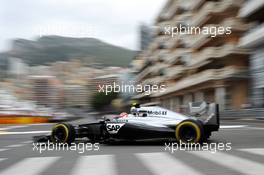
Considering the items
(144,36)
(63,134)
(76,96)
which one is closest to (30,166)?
(63,134)

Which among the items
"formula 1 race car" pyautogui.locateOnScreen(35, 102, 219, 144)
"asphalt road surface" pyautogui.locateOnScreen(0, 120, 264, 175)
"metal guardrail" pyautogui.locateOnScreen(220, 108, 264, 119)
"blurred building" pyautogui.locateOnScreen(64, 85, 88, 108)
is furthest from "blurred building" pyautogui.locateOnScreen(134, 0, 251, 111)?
"blurred building" pyautogui.locateOnScreen(64, 85, 88, 108)

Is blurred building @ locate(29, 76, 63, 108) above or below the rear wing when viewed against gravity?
above

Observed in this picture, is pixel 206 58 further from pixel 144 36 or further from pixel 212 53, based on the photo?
pixel 144 36

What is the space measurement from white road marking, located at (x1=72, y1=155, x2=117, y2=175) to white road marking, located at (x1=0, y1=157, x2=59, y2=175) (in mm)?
559

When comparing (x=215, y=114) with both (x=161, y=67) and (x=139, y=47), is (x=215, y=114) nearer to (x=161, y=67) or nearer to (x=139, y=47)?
(x=161, y=67)

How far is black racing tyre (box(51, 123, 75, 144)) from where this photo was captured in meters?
10.9

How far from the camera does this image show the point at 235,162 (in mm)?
6668

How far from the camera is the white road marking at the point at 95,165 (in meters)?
6.25

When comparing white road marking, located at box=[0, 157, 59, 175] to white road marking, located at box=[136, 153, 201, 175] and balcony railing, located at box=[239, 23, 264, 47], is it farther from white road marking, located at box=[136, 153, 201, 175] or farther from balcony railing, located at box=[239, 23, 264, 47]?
balcony railing, located at box=[239, 23, 264, 47]

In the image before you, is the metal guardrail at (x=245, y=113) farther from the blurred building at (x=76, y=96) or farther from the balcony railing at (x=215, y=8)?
the blurred building at (x=76, y=96)

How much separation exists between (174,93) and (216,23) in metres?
17.9

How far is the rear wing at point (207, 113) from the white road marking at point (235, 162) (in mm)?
1799

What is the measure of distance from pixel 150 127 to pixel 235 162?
3.50m

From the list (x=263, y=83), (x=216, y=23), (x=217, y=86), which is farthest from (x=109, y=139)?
(x=216, y=23)
